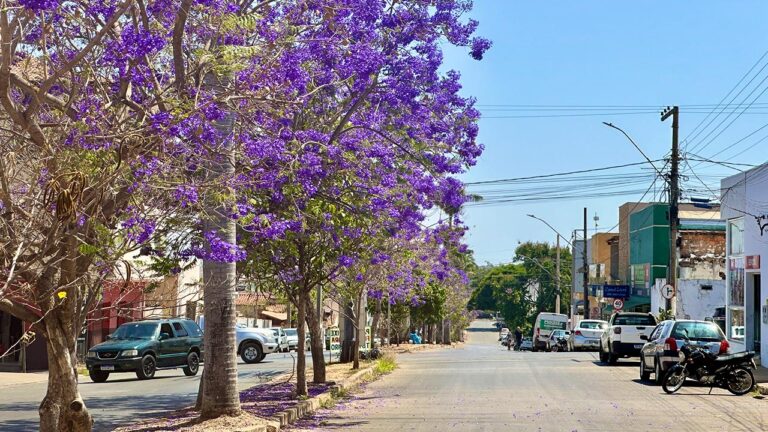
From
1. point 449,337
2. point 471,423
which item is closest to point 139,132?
point 471,423

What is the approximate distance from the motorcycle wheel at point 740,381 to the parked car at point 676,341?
5.15ft

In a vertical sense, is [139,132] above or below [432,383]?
above

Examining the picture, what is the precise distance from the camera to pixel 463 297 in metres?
80.2

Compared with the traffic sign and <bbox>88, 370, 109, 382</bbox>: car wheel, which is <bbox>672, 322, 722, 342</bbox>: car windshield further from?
<bbox>88, 370, 109, 382</bbox>: car wheel

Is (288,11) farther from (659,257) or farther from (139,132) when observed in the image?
(659,257)

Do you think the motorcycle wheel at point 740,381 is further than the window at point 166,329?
No

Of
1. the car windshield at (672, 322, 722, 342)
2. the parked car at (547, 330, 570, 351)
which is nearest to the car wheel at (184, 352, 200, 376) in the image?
the car windshield at (672, 322, 722, 342)

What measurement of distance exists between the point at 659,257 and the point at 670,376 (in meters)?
40.6

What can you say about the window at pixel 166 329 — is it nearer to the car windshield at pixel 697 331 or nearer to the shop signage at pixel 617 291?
the car windshield at pixel 697 331

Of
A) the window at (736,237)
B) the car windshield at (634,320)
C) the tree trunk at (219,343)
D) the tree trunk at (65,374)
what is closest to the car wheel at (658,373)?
the car windshield at (634,320)

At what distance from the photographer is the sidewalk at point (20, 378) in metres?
27.2

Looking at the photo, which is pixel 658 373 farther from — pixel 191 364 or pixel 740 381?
pixel 191 364

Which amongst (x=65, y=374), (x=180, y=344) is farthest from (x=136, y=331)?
(x=65, y=374)

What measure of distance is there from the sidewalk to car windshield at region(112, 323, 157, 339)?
7.92 feet
